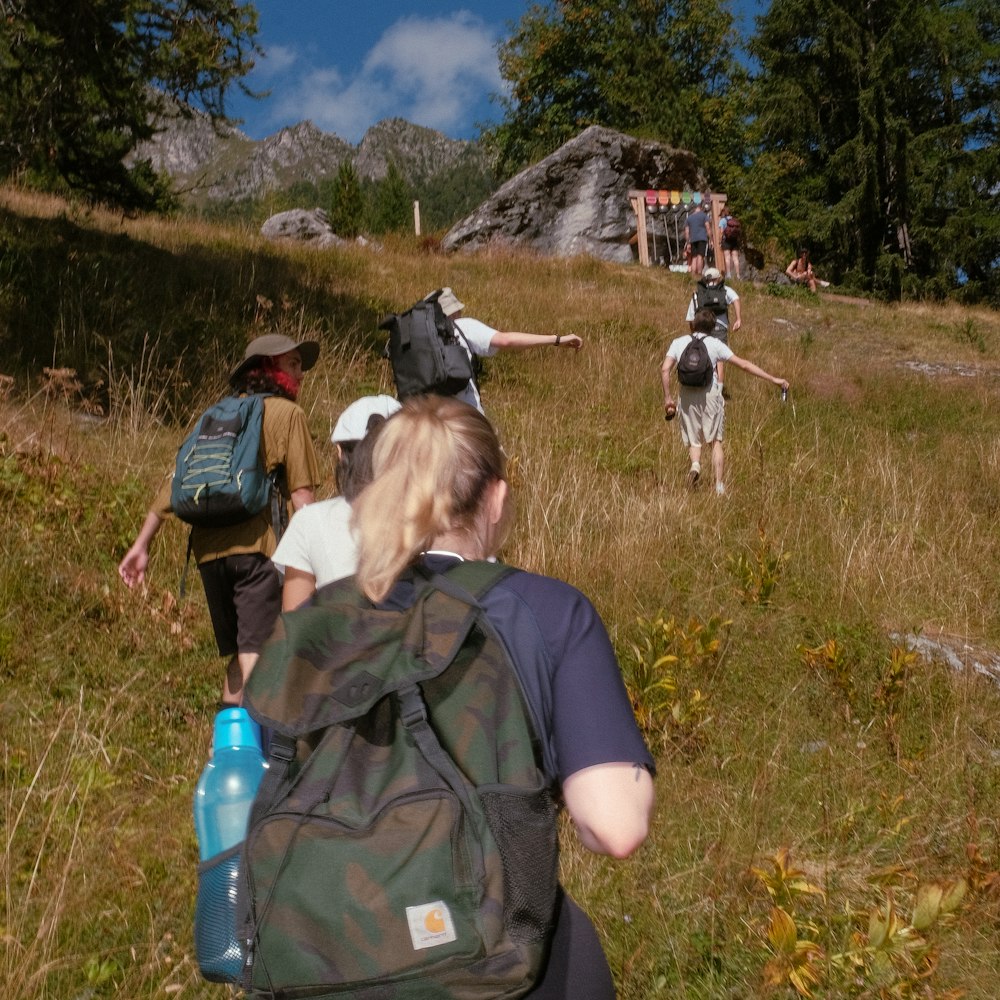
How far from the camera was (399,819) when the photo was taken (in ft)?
4.07

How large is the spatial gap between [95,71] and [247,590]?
7.41 m

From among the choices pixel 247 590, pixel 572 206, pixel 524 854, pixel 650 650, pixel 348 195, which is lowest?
pixel 650 650

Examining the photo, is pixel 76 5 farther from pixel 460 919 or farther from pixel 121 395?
pixel 460 919

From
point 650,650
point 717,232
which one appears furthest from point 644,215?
point 650,650

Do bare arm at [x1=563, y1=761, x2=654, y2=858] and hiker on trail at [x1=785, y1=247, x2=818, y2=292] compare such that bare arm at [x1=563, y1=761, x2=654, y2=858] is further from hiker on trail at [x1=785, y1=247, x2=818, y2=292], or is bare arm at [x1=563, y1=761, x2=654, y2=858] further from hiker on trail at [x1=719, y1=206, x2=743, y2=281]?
hiker on trail at [x1=785, y1=247, x2=818, y2=292]

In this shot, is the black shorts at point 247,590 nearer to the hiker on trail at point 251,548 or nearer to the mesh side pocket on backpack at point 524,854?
the hiker on trail at point 251,548

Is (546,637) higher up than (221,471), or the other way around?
(546,637)

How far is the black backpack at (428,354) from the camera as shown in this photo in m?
4.68

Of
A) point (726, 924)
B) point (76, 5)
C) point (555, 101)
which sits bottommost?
point (726, 924)

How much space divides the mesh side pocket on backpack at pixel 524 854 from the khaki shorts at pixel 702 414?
6307 millimetres

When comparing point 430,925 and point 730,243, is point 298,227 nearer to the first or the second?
point 730,243

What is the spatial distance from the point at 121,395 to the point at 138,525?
2112 millimetres

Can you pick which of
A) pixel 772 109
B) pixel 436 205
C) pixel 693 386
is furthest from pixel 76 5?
pixel 436 205

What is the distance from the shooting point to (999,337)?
1736cm
